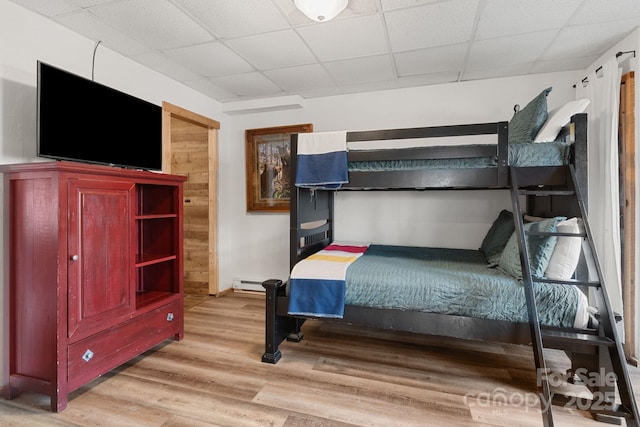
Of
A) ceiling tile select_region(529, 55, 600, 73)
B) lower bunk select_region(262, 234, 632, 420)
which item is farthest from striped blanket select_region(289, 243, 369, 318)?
ceiling tile select_region(529, 55, 600, 73)

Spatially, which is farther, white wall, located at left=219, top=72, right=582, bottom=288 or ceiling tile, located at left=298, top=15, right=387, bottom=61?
white wall, located at left=219, top=72, right=582, bottom=288

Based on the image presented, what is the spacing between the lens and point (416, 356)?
235 centimetres

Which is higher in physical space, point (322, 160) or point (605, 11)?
point (605, 11)

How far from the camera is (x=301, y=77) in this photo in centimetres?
315

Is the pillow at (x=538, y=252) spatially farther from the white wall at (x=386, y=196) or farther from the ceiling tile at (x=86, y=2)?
the ceiling tile at (x=86, y=2)

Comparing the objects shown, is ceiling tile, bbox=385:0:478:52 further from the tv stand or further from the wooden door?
the wooden door

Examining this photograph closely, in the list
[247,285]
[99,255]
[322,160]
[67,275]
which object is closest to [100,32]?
[99,255]

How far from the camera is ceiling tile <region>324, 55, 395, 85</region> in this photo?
278cm

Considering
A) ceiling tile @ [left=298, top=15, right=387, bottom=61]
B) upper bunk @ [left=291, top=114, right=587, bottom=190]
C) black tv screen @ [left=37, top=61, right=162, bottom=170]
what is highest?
ceiling tile @ [left=298, top=15, right=387, bottom=61]

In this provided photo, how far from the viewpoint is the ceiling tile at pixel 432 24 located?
202 centimetres

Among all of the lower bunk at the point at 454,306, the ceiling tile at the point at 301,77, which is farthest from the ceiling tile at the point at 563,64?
the ceiling tile at the point at 301,77

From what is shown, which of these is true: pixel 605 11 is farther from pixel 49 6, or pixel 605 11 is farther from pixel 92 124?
pixel 49 6

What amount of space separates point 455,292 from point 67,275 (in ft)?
7.53

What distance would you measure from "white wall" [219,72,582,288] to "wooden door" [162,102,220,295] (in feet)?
0.54
